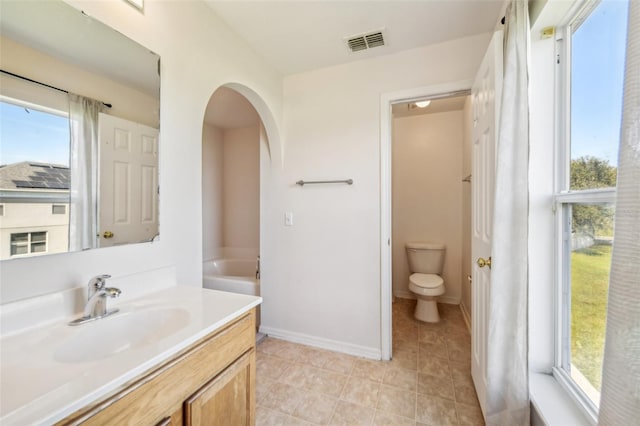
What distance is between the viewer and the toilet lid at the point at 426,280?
262cm

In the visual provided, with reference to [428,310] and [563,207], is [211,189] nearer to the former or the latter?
[428,310]

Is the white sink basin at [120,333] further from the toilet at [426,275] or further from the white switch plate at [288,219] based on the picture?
the toilet at [426,275]

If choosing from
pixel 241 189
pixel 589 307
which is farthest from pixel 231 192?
pixel 589 307

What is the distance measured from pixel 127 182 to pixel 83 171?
167mm

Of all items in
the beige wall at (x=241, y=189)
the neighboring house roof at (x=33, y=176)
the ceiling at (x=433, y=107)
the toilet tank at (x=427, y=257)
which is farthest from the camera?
the beige wall at (x=241, y=189)

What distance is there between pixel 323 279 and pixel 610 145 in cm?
183

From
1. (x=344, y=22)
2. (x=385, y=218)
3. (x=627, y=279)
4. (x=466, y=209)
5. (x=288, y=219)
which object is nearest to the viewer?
(x=627, y=279)

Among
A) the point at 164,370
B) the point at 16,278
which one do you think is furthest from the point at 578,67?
the point at 16,278

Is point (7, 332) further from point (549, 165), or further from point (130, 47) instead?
point (549, 165)

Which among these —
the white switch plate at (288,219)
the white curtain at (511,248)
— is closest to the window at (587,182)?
the white curtain at (511,248)

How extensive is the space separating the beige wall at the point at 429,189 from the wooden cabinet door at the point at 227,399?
2725 mm

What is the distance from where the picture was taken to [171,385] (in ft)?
2.47

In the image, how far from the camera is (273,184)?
238 centimetres

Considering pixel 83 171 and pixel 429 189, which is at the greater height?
pixel 429 189
